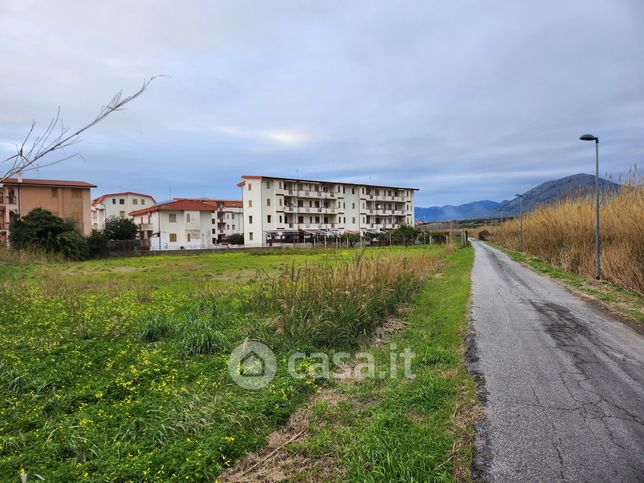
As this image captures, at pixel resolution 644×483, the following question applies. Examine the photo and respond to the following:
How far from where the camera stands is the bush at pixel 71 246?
34.8 metres

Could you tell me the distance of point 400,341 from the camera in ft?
22.7

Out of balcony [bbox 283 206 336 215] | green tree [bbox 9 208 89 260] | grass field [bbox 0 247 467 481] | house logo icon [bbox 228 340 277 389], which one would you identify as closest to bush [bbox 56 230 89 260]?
green tree [bbox 9 208 89 260]

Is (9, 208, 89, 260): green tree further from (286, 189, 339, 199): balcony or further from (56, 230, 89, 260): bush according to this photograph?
(286, 189, 339, 199): balcony

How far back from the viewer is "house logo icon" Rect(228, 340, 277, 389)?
15.8 feet

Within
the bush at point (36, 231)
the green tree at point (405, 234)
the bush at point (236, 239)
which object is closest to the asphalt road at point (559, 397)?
the bush at point (36, 231)

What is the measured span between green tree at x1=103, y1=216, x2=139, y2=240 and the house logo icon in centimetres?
5813

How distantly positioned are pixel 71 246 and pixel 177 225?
25.7 metres

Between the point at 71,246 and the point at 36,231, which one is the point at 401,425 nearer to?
the point at 71,246

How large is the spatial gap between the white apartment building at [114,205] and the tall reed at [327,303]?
261 feet

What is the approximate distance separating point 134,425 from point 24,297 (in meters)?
8.37

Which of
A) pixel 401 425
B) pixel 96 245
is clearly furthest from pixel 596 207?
pixel 96 245

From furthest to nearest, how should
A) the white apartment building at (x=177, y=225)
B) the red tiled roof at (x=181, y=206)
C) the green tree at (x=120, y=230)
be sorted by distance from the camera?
the white apartment building at (x=177, y=225) → the red tiled roof at (x=181, y=206) → the green tree at (x=120, y=230)

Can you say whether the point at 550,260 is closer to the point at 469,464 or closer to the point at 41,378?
the point at 469,464

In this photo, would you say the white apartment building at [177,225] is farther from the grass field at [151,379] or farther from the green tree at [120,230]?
the grass field at [151,379]
